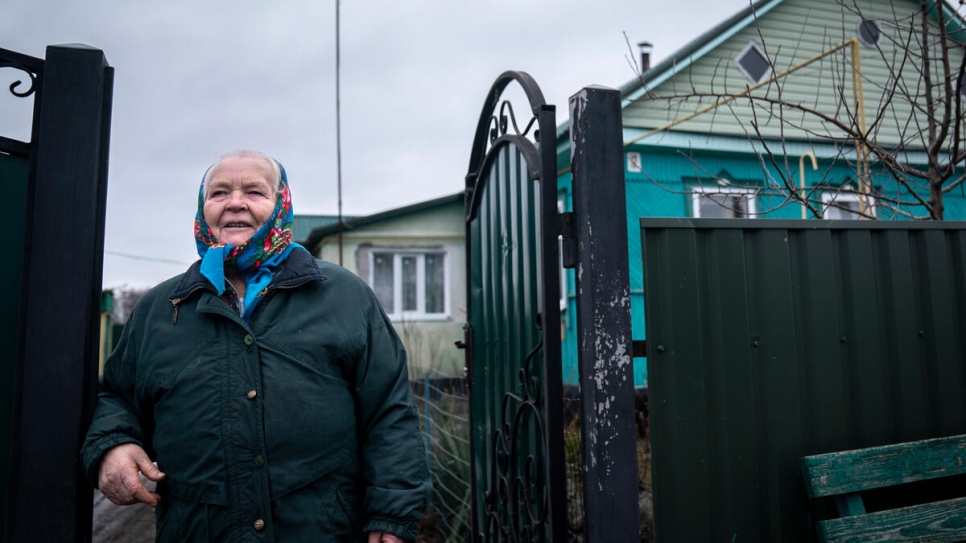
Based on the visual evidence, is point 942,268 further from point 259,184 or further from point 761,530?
point 259,184

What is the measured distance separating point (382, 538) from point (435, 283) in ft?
40.0

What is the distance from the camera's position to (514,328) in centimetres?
284

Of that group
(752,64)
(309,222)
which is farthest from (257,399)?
(309,222)

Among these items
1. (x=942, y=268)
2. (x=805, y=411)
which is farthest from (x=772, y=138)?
(x=805, y=411)

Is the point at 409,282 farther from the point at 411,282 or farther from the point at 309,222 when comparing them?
the point at 309,222

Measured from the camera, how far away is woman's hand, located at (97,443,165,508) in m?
1.79

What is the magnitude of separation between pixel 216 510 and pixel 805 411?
2048mm

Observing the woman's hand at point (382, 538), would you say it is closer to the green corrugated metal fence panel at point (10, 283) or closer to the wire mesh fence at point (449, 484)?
the green corrugated metal fence panel at point (10, 283)

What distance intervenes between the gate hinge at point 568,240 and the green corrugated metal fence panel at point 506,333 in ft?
0.90

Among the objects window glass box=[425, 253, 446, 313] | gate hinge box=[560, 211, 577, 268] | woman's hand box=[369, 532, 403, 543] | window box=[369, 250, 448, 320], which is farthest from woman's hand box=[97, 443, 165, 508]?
window glass box=[425, 253, 446, 313]

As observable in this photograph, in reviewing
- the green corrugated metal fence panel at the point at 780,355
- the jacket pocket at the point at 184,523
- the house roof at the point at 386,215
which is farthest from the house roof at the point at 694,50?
the jacket pocket at the point at 184,523

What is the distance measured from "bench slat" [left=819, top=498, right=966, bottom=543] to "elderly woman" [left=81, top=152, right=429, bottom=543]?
1461 mm

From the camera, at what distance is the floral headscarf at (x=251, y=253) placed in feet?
6.54

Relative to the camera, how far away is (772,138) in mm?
9539
